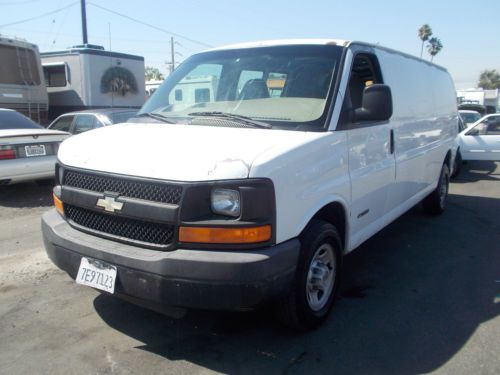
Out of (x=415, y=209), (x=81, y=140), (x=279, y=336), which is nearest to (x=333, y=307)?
(x=279, y=336)

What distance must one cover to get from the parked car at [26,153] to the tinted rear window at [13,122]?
0.08 feet

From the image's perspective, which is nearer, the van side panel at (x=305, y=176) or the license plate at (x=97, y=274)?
the van side panel at (x=305, y=176)

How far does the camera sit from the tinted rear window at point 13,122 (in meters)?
7.74

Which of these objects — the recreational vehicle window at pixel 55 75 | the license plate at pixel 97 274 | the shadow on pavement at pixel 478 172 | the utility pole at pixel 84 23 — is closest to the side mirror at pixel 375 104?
the license plate at pixel 97 274

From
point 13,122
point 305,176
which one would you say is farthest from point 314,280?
point 13,122

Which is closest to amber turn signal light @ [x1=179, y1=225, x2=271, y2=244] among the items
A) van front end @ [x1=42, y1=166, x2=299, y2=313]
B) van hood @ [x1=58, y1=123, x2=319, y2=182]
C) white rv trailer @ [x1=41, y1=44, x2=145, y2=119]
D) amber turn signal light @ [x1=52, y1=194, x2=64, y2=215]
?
van front end @ [x1=42, y1=166, x2=299, y2=313]

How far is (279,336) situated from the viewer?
10.8ft

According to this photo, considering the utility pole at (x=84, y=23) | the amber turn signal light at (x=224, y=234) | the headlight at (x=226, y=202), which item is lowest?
the amber turn signal light at (x=224, y=234)

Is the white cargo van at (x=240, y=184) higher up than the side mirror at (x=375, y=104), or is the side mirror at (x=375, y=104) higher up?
the side mirror at (x=375, y=104)

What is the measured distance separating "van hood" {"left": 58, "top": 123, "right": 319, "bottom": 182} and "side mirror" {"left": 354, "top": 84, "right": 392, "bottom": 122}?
0.62 metres

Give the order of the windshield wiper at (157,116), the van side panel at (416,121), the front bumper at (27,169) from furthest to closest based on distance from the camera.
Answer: the front bumper at (27,169) < the van side panel at (416,121) < the windshield wiper at (157,116)

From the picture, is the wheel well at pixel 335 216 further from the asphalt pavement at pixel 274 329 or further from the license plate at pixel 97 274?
the license plate at pixel 97 274

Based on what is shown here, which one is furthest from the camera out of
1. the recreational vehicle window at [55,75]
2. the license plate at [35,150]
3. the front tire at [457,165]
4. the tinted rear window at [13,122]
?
the recreational vehicle window at [55,75]

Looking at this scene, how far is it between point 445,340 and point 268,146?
6.29ft
